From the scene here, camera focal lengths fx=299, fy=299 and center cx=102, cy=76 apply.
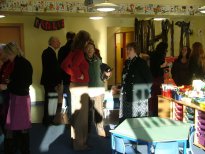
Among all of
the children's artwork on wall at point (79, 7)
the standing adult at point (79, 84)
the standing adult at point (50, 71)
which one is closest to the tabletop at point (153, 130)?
the standing adult at point (79, 84)

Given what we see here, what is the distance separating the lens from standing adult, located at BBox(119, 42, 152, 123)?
12.3 ft

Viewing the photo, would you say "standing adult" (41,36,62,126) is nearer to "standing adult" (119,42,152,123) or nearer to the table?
"standing adult" (119,42,152,123)

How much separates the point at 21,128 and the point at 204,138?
90.7 inches

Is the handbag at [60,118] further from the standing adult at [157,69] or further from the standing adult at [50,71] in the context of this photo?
the standing adult at [157,69]

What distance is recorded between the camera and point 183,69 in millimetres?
5094

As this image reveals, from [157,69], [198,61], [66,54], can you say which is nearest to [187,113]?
[198,61]

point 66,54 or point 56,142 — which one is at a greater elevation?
point 66,54

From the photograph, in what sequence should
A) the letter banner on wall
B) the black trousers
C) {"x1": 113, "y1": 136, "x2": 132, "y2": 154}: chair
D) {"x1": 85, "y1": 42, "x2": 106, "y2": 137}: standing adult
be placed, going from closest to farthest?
{"x1": 113, "y1": 136, "x2": 132, "y2": 154}: chair
{"x1": 85, "y1": 42, "x2": 106, "y2": 137}: standing adult
the black trousers
the letter banner on wall

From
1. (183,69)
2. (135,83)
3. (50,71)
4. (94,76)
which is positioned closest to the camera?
(135,83)

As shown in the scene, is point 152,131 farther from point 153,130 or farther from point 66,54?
point 66,54

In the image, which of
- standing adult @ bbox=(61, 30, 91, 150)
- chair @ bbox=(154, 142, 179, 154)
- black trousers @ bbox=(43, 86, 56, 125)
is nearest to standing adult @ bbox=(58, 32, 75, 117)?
black trousers @ bbox=(43, 86, 56, 125)

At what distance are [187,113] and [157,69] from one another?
1.26 m

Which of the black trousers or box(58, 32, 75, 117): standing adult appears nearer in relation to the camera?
box(58, 32, 75, 117): standing adult

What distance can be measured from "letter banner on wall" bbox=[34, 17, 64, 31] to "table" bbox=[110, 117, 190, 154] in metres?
4.01
